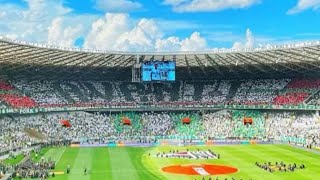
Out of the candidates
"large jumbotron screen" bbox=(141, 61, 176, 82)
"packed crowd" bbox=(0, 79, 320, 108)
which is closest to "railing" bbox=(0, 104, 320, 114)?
"packed crowd" bbox=(0, 79, 320, 108)

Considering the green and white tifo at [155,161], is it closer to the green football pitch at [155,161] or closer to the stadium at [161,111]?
the green football pitch at [155,161]

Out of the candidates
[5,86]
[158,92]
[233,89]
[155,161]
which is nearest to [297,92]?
[233,89]

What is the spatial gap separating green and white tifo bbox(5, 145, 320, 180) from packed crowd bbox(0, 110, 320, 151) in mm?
7469

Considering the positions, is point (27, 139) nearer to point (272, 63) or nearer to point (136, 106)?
point (136, 106)

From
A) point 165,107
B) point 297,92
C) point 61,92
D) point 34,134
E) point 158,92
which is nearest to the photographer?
point 34,134

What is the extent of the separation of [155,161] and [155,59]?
3211 cm

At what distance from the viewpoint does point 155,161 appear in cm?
5878

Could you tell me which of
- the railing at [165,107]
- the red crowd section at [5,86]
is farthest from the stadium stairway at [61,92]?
the red crowd section at [5,86]

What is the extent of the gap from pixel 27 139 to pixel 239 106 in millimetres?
36262

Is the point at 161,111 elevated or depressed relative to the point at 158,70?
depressed

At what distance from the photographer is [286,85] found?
307 ft

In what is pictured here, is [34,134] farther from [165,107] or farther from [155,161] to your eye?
[155,161]

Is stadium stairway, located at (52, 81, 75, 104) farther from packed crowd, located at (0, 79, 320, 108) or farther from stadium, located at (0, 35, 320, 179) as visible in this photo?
stadium, located at (0, 35, 320, 179)

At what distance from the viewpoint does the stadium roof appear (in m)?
69.6
